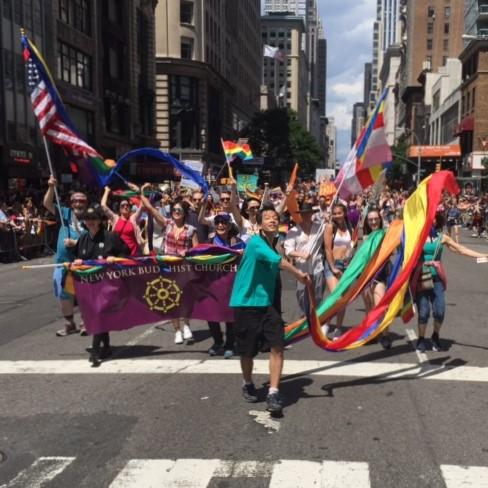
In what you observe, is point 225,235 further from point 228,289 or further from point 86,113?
point 86,113

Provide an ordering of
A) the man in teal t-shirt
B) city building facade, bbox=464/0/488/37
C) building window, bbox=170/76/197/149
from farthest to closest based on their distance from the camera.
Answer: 1. city building facade, bbox=464/0/488/37
2. building window, bbox=170/76/197/149
3. the man in teal t-shirt

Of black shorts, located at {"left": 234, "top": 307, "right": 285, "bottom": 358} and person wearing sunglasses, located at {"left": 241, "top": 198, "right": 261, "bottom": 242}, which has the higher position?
person wearing sunglasses, located at {"left": 241, "top": 198, "right": 261, "bottom": 242}

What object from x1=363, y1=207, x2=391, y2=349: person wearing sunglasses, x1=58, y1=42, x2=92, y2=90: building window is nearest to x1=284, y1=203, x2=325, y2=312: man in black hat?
x1=363, y1=207, x2=391, y2=349: person wearing sunglasses

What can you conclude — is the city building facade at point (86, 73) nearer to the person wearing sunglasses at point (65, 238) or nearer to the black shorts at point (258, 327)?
the person wearing sunglasses at point (65, 238)

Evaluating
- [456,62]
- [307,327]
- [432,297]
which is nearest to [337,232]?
[432,297]

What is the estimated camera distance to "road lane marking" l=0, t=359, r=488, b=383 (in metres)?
6.07

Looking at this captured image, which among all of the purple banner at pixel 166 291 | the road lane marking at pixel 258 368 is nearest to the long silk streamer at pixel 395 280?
the road lane marking at pixel 258 368

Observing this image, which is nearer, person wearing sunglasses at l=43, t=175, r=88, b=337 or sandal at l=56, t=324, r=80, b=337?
person wearing sunglasses at l=43, t=175, r=88, b=337

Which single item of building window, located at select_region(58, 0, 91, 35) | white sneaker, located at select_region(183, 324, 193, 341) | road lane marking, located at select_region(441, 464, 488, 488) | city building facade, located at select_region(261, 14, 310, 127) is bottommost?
road lane marking, located at select_region(441, 464, 488, 488)

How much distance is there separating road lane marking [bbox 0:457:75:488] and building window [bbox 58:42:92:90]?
94.3ft

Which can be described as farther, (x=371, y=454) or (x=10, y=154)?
(x=10, y=154)

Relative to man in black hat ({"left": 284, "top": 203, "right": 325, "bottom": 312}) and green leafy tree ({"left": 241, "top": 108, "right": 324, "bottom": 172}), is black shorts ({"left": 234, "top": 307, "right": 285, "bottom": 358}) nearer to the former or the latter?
man in black hat ({"left": 284, "top": 203, "right": 325, "bottom": 312})

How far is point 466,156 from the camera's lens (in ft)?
185

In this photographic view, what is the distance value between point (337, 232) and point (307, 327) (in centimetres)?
226
